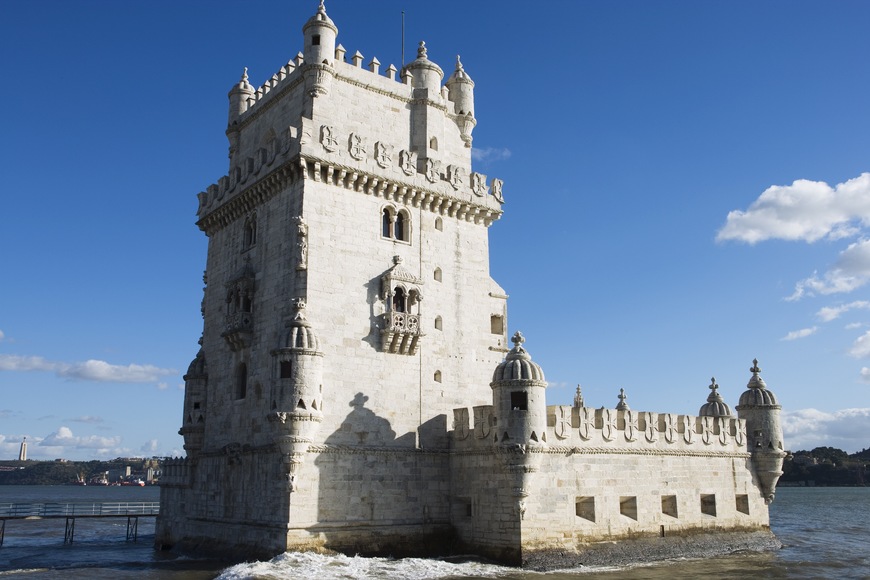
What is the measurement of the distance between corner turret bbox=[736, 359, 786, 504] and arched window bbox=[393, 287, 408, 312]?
18899 mm

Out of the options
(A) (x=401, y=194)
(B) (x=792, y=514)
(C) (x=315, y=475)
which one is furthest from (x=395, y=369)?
(B) (x=792, y=514)

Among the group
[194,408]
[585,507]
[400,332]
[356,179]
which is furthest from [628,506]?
[194,408]

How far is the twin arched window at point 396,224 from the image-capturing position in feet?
108

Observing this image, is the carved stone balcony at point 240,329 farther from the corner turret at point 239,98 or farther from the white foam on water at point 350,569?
the corner turret at point 239,98

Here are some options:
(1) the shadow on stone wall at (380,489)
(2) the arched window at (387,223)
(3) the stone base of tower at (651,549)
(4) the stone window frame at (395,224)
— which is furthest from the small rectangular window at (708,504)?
(2) the arched window at (387,223)

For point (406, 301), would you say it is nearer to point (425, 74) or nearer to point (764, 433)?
point (425, 74)

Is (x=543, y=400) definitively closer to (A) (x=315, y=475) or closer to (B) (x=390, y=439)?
(B) (x=390, y=439)

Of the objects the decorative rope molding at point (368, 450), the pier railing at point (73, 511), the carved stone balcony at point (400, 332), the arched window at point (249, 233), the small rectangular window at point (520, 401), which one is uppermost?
the arched window at point (249, 233)

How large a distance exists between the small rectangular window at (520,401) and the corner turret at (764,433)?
15.8 metres

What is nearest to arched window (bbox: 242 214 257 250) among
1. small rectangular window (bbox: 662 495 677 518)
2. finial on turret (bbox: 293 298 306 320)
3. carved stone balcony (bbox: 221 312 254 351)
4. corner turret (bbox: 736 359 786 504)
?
carved stone balcony (bbox: 221 312 254 351)

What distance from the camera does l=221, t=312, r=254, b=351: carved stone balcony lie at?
31703mm

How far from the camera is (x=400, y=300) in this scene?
32094 millimetres

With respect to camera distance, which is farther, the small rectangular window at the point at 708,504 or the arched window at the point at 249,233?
the small rectangular window at the point at 708,504

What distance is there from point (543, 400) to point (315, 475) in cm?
881
